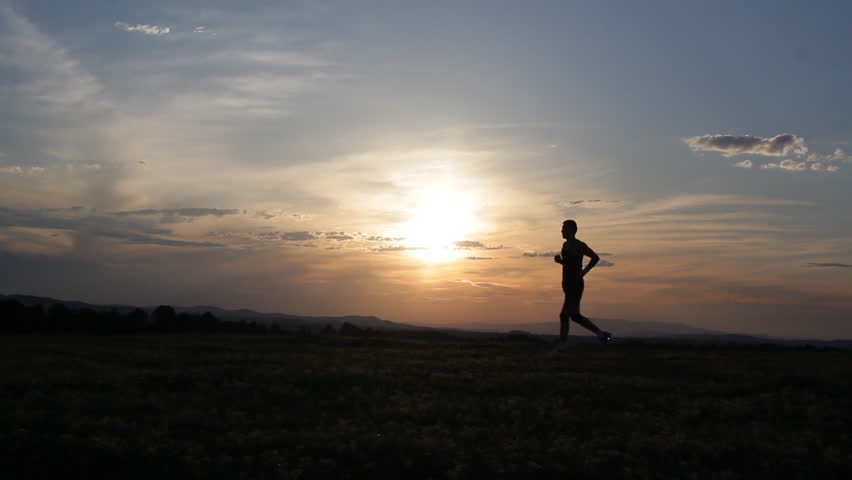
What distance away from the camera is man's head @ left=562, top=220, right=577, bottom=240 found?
821 inches

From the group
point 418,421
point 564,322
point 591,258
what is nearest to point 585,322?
point 564,322

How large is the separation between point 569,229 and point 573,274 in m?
1.43

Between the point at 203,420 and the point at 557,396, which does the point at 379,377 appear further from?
the point at 203,420

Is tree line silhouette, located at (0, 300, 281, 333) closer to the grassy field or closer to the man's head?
the grassy field

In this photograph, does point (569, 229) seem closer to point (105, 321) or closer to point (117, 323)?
point (117, 323)

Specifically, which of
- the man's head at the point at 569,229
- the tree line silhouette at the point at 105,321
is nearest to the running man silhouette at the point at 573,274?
the man's head at the point at 569,229

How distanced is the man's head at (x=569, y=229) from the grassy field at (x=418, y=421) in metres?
5.33

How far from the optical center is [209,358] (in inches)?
722

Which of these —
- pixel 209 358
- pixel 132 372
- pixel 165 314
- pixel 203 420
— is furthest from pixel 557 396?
pixel 165 314

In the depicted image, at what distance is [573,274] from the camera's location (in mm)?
20734

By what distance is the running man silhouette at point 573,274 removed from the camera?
2062 centimetres

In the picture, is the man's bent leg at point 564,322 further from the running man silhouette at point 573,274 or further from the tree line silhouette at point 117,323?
the tree line silhouette at point 117,323

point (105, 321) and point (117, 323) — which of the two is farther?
→ point (105, 321)

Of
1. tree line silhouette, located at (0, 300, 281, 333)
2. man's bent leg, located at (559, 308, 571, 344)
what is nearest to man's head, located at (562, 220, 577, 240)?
man's bent leg, located at (559, 308, 571, 344)
